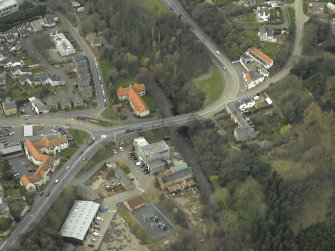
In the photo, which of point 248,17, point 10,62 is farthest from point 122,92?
point 248,17

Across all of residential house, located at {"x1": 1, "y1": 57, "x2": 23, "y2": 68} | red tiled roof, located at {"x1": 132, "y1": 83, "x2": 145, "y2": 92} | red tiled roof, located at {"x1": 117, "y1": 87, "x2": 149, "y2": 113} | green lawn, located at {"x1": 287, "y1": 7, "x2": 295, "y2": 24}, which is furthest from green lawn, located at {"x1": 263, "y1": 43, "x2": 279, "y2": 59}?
residential house, located at {"x1": 1, "y1": 57, "x2": 23, "y2": 68}

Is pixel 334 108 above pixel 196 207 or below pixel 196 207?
above

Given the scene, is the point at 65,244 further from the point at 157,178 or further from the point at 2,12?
the point at 2,12

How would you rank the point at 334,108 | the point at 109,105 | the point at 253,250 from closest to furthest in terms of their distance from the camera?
the point at 253,250, the point at 334,108, the point at 109,105

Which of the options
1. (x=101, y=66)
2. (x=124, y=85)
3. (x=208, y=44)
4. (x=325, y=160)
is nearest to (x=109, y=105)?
(x=124, y=85)

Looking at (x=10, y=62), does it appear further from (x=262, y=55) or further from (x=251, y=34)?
(x=262, y=55)
